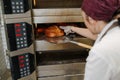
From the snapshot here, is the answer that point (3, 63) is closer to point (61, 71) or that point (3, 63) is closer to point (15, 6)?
point (61, 71)

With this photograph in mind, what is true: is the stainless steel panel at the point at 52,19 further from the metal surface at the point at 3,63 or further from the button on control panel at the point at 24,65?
the metal surface at the point at 3,63

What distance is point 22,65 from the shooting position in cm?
86

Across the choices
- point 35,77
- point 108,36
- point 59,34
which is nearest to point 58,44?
point 59,34

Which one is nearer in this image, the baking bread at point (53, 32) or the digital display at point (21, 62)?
the digital display at point (21, 62)

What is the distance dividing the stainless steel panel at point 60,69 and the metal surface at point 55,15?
0.27 m

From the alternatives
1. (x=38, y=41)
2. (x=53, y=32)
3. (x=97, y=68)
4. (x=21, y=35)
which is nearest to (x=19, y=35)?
(x=21, y=35)

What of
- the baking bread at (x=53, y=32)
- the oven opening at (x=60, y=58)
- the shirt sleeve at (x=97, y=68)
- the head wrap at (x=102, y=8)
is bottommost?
the oven opening at (x=60, y=58)

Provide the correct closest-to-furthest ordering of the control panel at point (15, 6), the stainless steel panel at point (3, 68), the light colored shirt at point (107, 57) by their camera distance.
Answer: the light colored shirt at point (107, 57)
the control panel at point (15, 6)
the stainless steel panel at point (3, 68)

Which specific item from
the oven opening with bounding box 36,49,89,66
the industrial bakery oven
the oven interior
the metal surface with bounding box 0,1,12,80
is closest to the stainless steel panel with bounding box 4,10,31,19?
the industrial bakery oven

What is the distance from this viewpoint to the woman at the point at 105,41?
496mm

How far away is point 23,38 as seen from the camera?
81 cm

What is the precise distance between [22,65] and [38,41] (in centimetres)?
15

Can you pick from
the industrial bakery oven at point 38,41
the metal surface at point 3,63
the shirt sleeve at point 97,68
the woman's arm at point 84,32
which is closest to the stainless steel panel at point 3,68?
the metal surface at point 3,63

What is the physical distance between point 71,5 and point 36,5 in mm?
190
